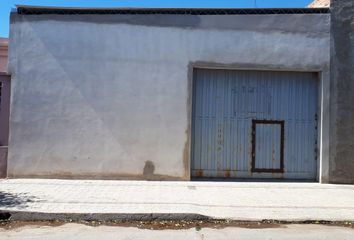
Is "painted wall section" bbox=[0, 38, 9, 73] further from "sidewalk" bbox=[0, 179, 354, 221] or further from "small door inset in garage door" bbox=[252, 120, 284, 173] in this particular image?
"small door inset in garage door" bbox=[252, 120, 284, 173]

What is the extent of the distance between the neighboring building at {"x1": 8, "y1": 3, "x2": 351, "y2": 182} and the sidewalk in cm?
64

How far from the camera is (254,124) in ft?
36.0

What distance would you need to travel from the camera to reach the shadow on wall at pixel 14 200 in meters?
7.67

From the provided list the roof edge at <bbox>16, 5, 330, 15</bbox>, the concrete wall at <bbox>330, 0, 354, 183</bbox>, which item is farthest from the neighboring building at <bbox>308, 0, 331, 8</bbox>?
the concrete wall at <bbox>330, 0, 354, 183</bbox>

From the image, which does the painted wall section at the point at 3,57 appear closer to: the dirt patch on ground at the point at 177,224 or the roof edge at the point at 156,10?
the roof edge at the point at 156,10

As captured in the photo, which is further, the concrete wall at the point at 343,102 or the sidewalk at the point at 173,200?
the concrete wall at the point at 343,102

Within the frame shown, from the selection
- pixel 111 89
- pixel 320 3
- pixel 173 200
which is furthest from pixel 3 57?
pixel 320 3

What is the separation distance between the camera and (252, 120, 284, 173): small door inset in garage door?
1098 centimetres

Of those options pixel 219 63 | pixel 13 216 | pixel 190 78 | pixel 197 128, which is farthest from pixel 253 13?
pixel 13 216

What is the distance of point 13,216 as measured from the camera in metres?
7.25

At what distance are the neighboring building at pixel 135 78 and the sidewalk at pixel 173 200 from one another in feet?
2.10

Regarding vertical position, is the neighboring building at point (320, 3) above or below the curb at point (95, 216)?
above

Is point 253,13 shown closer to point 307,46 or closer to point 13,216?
point 307,46

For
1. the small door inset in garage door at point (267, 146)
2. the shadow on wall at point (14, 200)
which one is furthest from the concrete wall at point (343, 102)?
the shadow on wall at point (14, 200)
